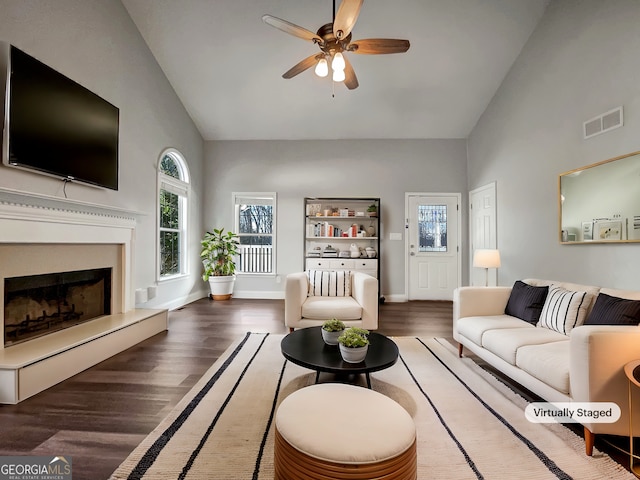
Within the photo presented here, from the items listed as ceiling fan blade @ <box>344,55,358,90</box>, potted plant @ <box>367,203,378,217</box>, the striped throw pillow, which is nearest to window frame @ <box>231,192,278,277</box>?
potted plant @ <box>367,203,378,217</box>

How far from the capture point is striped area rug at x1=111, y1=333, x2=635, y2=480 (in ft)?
4.79

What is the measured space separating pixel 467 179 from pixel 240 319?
4628 mm

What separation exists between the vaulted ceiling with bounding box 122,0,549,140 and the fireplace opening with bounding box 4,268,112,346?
3.09m

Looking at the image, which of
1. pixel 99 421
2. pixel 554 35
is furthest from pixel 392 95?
pixel 99 421

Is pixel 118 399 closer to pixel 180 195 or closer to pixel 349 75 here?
pixel 349 75

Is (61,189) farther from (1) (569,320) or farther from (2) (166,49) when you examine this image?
(1) (569,320)

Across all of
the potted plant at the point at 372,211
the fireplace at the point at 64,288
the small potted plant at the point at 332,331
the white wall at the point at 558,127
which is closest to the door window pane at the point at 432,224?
the potted plant at the point at 372,211

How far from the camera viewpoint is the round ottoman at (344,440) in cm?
104

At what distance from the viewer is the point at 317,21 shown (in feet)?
12.8

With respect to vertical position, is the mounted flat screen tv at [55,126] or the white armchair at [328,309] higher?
the mounted flat screen tv at [55,126]

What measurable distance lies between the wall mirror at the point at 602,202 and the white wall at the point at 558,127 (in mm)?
90

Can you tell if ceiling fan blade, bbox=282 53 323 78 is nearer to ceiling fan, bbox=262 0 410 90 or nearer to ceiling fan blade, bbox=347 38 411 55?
ceiling fan, bbox=262 0 410 90

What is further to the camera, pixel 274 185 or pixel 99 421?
pixel 274 185

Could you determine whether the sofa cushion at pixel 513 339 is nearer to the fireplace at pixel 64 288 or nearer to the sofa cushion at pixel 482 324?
the sofa cushion at pixel 482 324
